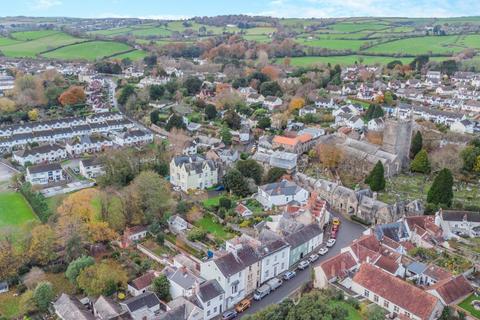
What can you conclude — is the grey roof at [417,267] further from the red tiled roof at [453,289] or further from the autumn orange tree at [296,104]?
the autumn orange tree at [296,104]

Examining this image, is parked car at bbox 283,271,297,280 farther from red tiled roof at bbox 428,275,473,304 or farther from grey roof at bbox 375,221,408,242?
red tiled roof at bbox 428,275,473,304

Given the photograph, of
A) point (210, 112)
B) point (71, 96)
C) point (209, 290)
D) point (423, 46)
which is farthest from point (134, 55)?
point (209, 290)

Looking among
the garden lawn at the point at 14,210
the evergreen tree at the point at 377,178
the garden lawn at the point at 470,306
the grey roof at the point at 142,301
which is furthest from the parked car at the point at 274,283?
the garden lawn at the point at 14,210

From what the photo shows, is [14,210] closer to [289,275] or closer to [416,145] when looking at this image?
[289,275]

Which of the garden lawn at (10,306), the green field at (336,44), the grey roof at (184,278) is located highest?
the green field at (336,44)

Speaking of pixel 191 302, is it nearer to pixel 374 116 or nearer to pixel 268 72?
pixel 374 116
